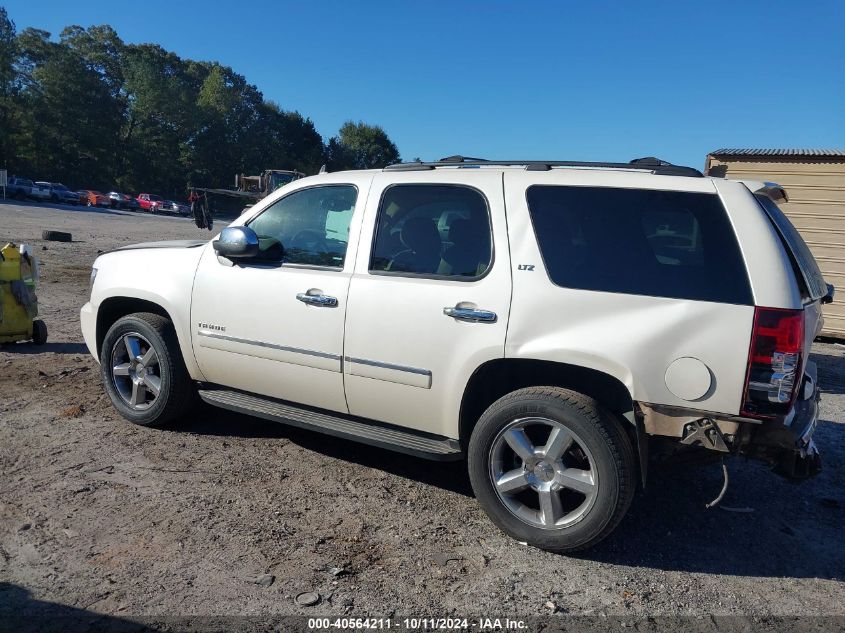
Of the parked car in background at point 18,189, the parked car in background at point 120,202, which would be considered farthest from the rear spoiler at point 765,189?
the parked car in background at point 120,202

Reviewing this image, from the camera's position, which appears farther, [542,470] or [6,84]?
[6,84]

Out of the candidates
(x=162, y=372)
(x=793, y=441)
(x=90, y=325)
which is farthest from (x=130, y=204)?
(x=793, y=441)

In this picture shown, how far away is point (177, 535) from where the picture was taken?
11.4ft

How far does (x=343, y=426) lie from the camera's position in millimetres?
4090

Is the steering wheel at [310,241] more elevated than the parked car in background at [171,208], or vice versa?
the steering wheel at [310,241]

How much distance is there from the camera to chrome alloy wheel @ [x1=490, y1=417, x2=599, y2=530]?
11.2ft

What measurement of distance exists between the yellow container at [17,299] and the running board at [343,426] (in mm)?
3422

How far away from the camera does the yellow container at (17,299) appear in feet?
22.6

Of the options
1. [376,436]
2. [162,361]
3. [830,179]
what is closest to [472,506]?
[376,436]

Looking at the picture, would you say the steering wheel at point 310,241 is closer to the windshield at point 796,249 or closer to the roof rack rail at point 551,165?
the roof rack rail at point 551,165

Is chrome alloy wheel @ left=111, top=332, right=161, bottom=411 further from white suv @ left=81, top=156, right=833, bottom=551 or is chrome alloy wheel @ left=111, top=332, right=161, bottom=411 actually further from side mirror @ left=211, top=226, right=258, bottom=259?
side mirror @ left=211, top=226, right=258, bottom=259

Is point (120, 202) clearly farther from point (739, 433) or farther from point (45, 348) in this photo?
point (739, 433)

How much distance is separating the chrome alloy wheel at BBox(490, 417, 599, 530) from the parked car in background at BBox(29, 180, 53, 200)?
173 ft

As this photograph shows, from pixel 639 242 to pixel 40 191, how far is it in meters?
53.5
